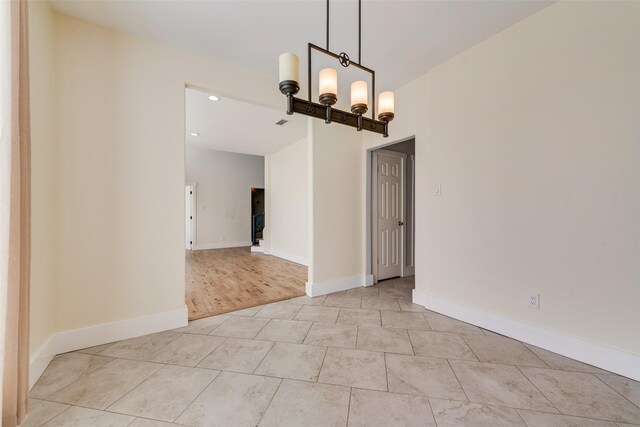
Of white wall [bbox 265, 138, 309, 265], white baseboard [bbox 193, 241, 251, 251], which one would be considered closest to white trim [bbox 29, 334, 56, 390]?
white wall [bbox 265, 138, 309, 265]

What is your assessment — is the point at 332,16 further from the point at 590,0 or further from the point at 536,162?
the point at 536,162

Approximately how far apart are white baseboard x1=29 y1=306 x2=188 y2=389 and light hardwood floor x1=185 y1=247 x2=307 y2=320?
242mm

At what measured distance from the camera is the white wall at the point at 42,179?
5.77 ft

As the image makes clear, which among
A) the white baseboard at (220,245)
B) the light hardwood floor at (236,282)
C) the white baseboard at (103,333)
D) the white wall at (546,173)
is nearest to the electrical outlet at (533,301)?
the white wall at (546,173)

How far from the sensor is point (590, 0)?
188 centimetres

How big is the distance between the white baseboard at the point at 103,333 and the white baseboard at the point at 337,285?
1.51 m

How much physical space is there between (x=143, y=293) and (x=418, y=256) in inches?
117

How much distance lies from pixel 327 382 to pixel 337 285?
1979 mm

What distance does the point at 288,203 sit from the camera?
631 centimetres

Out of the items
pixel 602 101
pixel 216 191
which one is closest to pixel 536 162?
pixel 602 101

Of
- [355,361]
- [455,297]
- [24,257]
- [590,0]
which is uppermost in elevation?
[590,0]

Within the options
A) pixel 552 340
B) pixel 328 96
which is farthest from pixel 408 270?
pixel 328 96

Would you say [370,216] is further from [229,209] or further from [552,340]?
[229,209]

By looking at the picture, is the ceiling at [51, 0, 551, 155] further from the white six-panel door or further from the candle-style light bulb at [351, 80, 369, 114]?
the white six-panel door
